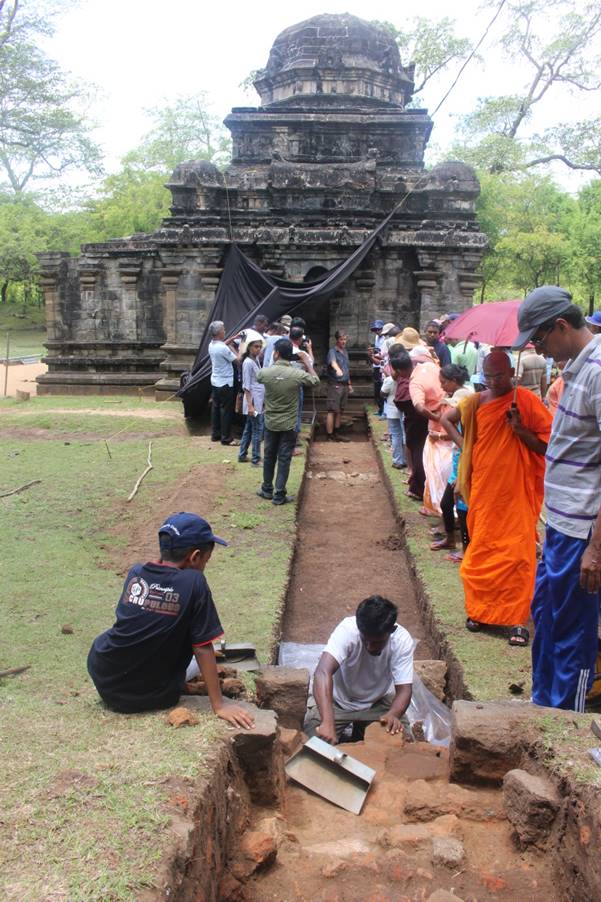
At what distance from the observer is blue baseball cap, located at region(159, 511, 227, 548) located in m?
3.10

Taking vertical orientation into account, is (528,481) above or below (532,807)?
above

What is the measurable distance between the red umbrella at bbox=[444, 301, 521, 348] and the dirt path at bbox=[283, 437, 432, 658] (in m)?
2.14

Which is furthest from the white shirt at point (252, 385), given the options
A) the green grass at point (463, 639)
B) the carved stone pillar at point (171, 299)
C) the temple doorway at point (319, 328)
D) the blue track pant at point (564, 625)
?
the blue track pant at point (564, 625)

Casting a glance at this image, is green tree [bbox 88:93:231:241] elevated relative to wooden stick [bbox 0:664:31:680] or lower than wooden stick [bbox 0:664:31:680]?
elevated

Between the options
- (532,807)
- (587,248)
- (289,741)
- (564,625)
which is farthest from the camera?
(587,248)

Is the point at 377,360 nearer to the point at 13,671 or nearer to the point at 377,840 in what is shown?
the point at 13,671

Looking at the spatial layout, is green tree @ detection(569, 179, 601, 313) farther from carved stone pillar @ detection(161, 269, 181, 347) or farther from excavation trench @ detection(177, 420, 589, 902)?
excavation trench @ detection(177, 420, 589, 902)

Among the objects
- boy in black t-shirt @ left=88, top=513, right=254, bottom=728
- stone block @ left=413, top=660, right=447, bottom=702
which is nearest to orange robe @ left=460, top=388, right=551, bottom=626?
stone block @ left=413, top=660, right=447, bottom=702

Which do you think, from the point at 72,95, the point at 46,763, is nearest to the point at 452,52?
the point at 72,95

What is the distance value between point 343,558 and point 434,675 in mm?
2492

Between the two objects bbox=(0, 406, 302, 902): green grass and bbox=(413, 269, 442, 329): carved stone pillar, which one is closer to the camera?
bbox=(0, 406, 302, 902): green grass

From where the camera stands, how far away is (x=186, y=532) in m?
3.10

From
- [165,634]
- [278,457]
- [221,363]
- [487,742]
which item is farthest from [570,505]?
[221,363]

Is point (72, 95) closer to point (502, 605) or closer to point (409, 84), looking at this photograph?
point (409, 84)
